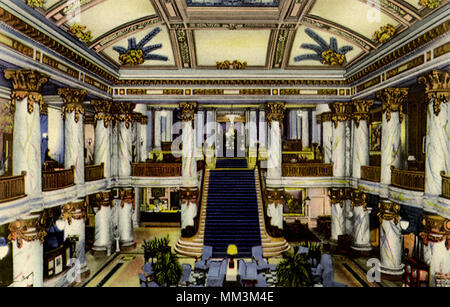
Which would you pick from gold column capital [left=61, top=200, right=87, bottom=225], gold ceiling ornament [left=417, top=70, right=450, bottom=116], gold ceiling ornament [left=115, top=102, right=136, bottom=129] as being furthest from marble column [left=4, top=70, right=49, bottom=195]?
gold ceiling ornament [left=417, top=70, right=450, bottom=116]

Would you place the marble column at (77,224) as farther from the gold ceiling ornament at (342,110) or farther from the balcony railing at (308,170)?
the gold ceiling ornament at (342,110)

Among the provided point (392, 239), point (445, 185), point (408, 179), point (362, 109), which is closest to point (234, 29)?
point (362, 109)

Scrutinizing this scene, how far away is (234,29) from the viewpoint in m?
9.97

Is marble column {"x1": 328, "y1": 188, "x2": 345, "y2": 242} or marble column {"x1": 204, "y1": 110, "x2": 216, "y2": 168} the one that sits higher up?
A: marble column {"x1": 204, "y1": 110, "x2": 216, "y2": 168}

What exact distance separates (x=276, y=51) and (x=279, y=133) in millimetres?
3503

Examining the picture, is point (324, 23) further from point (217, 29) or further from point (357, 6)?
point (217, 29)

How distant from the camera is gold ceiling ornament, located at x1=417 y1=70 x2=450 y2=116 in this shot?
7.35 m

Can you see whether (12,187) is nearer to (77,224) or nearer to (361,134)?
(77,224)

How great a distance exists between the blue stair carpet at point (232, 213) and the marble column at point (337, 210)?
11.6 ft

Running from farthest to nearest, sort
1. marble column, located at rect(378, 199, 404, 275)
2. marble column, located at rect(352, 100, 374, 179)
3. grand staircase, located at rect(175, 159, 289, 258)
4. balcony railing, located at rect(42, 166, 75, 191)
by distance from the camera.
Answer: grand staircase, located at rect(175, 159, 289, 258) < marble column, located at rect(352, 100, 374, 179) < marble column, located at rect(378, 199, 404, 275) < balcony railing, located at rect(42, 166, 75, 191)

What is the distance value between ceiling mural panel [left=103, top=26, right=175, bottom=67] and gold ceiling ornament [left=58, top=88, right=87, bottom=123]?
2.27m

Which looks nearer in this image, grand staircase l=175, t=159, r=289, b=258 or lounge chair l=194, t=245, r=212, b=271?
lounge chair l=194, t=245, r=212, b=271

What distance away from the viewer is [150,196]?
1789cm

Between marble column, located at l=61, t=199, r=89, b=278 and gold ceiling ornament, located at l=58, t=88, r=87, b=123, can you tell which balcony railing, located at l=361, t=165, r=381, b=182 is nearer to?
marble column, located at l=61, t=199, r=89, b=278
